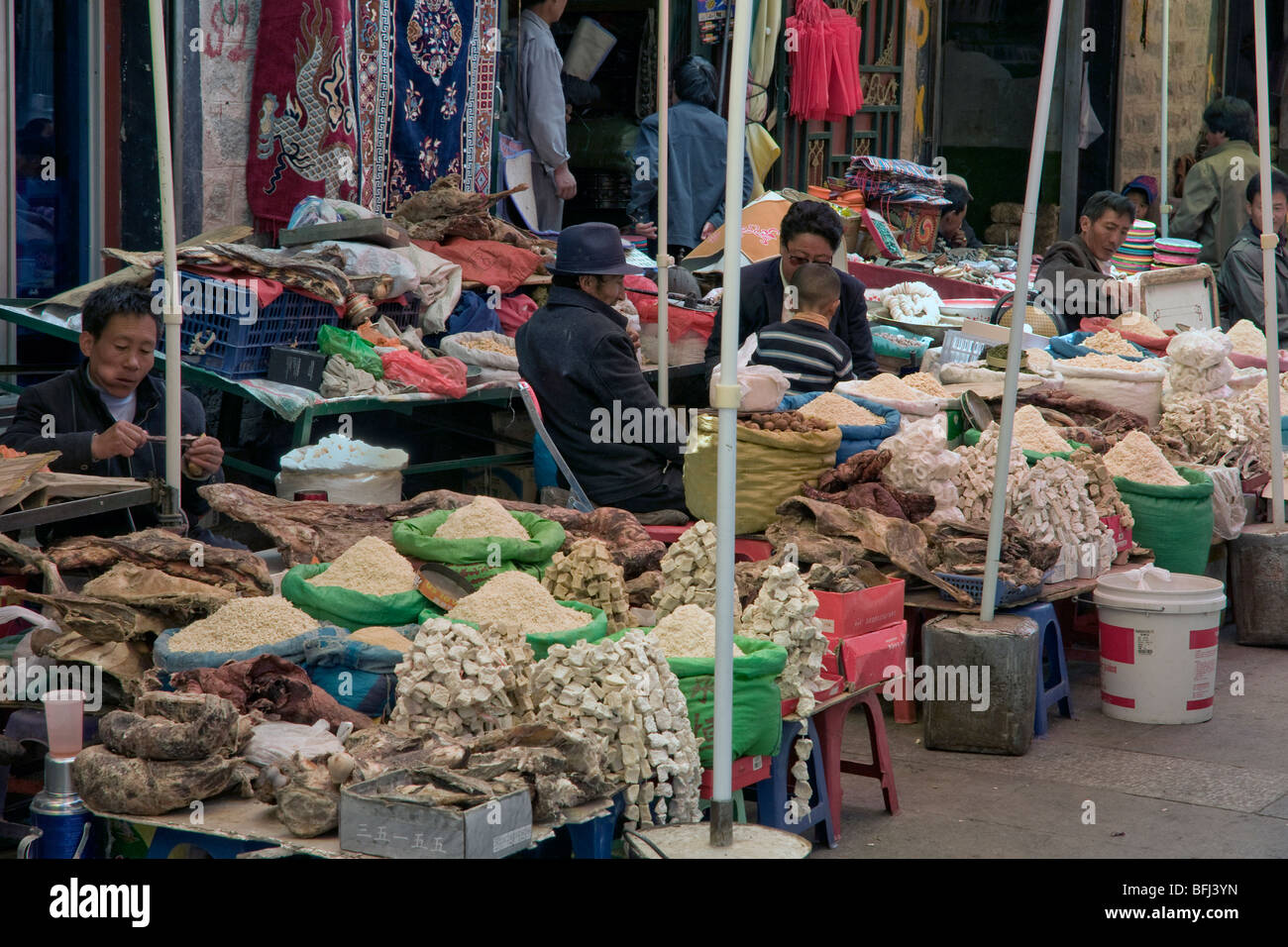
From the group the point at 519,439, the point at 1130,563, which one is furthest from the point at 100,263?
the point at 1130,563

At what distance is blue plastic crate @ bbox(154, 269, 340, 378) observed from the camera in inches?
226

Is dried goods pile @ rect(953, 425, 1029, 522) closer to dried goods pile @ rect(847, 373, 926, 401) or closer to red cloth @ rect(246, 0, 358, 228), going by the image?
dried goods pile @ rect(847, 373, 926, 401)

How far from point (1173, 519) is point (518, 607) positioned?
10.5 feet

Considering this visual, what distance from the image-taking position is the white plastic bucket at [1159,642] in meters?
5.20

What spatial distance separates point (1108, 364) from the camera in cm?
688

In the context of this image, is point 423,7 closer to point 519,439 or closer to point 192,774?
point 519,439

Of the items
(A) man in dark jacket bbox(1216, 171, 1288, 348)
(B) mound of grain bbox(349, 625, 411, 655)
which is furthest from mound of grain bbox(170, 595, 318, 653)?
(A) man in dark jacket bbox(1216, 171, 1288, 348)

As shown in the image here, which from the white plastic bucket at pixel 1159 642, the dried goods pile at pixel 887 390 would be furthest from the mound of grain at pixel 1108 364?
the white plastic bucket at pixel 1159 642

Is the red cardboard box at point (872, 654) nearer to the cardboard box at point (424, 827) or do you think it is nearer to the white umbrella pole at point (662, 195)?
the cardboard box at point (424, 827)

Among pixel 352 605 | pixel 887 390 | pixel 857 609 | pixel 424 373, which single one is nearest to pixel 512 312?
pixel 424 373

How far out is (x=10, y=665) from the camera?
358cm

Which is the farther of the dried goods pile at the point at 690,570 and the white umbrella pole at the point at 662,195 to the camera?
the white umbrella pole at the point at 662,195

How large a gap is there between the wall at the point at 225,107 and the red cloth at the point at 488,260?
2.83ft

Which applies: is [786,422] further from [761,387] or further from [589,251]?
[589,251]
